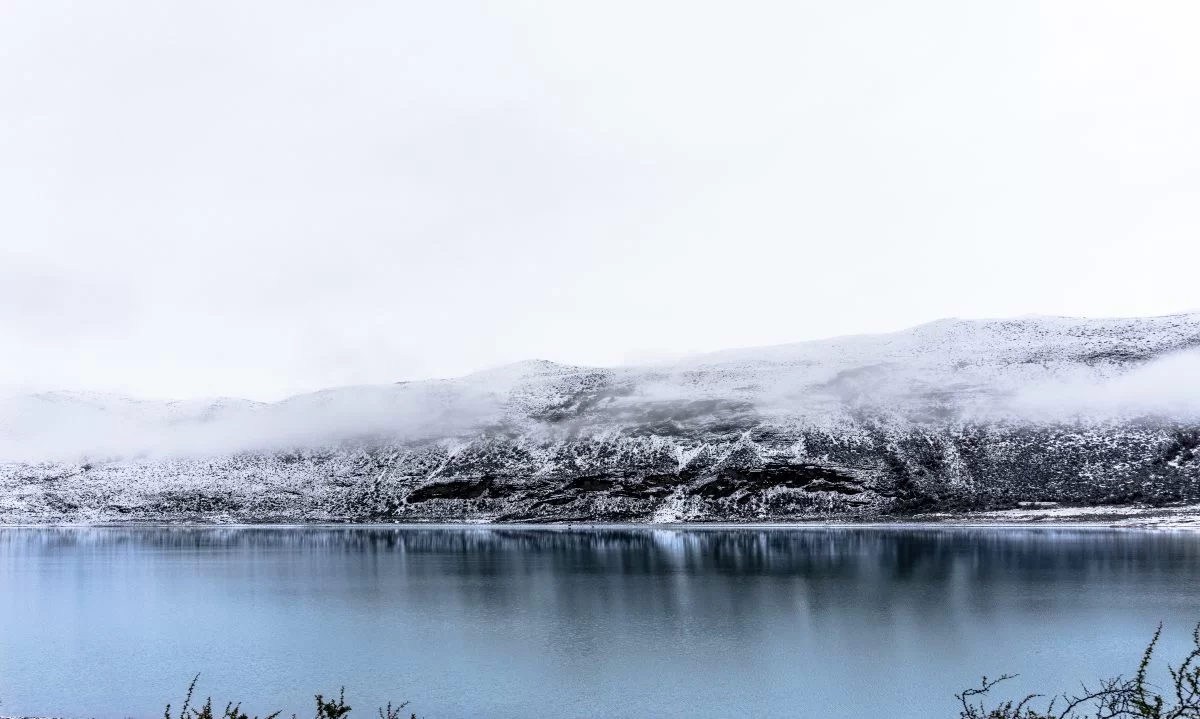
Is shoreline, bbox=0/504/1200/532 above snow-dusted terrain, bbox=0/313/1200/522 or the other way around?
the other way around

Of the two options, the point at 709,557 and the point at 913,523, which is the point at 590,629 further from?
the point at 913,523

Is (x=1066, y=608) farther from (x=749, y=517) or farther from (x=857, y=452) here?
(x=857, y=452)

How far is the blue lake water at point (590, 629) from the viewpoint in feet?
96.5

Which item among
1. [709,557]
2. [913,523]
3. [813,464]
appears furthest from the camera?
[813,464]

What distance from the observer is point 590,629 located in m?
41.4

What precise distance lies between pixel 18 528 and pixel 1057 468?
7054 inches

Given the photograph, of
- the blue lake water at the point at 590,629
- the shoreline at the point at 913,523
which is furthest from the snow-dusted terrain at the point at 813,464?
the blue lake water at the point at 590,629

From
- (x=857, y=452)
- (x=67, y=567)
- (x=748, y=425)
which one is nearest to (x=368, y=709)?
(x=67, y=567)

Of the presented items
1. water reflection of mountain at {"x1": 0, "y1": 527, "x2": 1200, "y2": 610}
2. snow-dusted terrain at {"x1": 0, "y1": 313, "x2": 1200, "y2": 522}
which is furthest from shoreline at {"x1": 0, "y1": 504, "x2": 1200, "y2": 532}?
water reflection of mountain at {"x1": 0, "y1": 527, "x2": 1200, "y2": 610}

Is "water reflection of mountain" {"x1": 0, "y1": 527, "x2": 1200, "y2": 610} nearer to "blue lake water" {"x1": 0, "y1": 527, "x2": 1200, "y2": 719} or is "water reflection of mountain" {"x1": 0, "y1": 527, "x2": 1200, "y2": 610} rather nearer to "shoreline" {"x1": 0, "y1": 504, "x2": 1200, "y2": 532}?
"blue lake water" {"x1": 0, "y1": 527, "x2": 1200, "y2": 719}

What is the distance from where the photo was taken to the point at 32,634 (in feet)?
136

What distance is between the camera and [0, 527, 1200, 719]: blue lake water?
2941 cm

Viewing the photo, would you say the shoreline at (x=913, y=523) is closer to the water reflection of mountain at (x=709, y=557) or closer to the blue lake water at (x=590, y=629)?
the water reflection of mountain at (x=709, y=557)

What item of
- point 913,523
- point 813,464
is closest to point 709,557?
point 913,523
